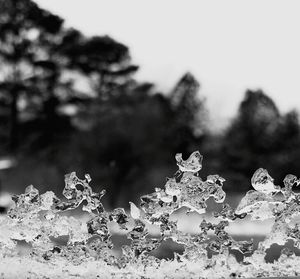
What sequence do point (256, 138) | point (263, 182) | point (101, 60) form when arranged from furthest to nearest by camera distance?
point (256, 138) < point (101, 60) < point (263, 182)

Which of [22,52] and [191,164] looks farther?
[22,52]

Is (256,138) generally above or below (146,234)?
above

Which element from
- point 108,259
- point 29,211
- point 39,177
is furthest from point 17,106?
point 108,259

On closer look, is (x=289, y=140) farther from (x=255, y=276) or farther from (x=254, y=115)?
(x=255, y=276)

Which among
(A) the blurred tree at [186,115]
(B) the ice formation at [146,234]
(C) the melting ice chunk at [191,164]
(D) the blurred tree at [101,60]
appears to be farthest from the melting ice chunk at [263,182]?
(D) the blurred tree at [101,60]

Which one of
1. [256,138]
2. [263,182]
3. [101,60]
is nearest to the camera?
[263,182]

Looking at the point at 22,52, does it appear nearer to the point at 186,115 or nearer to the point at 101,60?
the point at 101,60

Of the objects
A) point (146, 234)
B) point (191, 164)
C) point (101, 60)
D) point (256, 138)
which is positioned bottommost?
point (146, 234)

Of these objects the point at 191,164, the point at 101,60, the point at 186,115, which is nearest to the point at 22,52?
the point at 101,60

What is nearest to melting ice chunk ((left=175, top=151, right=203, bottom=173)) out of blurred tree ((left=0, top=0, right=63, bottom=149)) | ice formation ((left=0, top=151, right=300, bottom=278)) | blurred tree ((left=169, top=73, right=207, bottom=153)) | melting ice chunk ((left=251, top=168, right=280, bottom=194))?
ice formation ((left=0, top=151, right=300, bottom=278))
